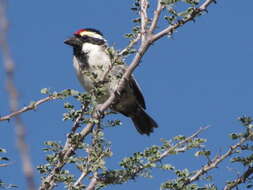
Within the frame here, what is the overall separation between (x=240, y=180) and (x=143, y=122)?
361 cm

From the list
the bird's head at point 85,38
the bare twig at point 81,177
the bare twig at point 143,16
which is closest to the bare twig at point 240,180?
the bare twig at point 81,177

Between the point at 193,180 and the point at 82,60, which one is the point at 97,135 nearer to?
the point at 193,180

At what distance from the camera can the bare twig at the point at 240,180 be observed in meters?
2.74

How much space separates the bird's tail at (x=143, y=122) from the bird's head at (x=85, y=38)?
1.01 meters

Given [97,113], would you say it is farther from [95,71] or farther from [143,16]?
[95,71]

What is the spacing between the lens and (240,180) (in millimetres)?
2781

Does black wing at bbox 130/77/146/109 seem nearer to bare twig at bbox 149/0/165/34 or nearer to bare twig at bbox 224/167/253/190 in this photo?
bare twig at bbox 149/0/165/34

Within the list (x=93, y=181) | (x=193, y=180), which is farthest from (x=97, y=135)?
(x=193, y=180)

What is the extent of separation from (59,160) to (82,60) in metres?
2.80

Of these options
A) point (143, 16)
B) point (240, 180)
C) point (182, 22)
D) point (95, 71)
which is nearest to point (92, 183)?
point (240, 180)

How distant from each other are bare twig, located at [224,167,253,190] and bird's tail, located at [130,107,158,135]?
3501mm

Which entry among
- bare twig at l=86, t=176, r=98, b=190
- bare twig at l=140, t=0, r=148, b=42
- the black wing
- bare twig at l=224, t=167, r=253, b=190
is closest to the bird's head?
the black wing

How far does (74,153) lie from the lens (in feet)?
11.1

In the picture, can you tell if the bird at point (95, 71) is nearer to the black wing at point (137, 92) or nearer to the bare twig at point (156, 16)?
the black wing at point (137, 92)
